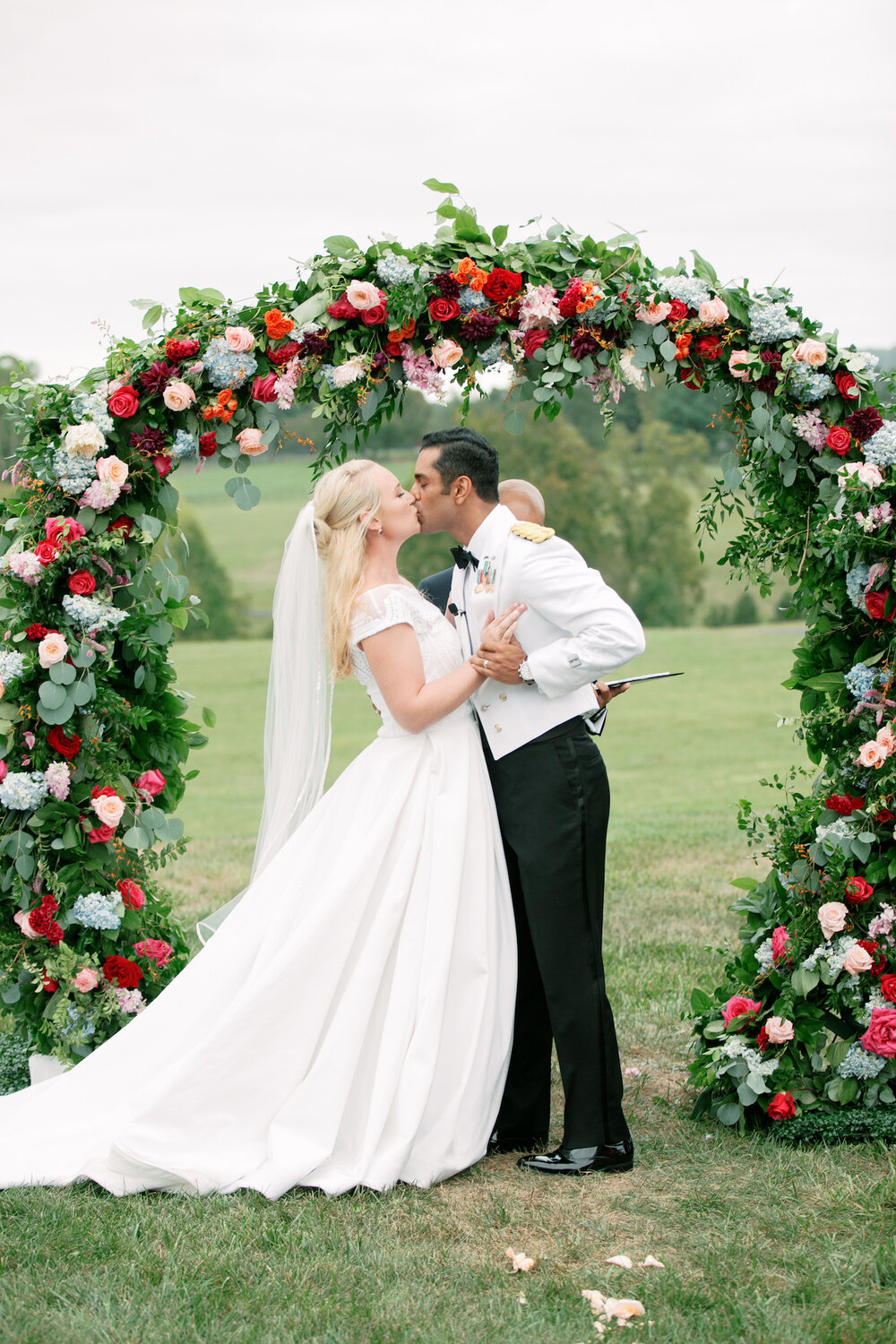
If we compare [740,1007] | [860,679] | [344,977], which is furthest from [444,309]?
[740,1007]

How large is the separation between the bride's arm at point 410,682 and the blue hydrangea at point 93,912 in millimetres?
1486

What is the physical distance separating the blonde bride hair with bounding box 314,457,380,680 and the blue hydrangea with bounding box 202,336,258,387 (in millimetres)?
591

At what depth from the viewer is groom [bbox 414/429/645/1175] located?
13.5 ft

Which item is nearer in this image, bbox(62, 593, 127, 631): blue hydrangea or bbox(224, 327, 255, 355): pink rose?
bbox(224, 327, 255, 355): pink rose

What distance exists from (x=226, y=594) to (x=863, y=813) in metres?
39.4

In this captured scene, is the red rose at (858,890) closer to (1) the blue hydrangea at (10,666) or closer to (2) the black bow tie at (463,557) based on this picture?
(2) the black bow tie at (463,557)

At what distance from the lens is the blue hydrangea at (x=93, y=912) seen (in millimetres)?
4805

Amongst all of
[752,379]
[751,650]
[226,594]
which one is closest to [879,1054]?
[752,379]

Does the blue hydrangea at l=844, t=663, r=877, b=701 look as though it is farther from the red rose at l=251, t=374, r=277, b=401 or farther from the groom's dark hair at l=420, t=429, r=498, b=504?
the red rose at l=251, t=374, r=277, b=401

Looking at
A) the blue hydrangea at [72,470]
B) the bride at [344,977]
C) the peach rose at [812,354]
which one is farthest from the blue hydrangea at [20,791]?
the peach rose at [812,354]

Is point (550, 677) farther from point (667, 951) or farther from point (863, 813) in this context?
point (667, 951)

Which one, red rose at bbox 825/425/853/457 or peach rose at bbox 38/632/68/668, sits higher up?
red rose at bbox 825/425/853/457

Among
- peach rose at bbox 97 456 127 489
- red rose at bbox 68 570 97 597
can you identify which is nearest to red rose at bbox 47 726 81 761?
red rose at bbox 68 570 97 597

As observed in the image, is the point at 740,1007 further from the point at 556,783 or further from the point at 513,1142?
the point at 556,783
